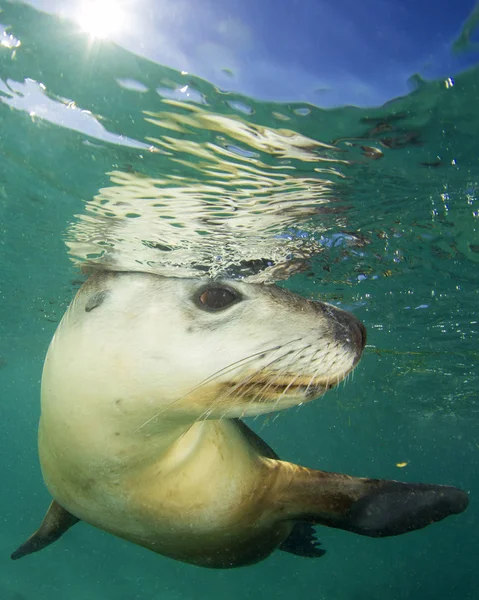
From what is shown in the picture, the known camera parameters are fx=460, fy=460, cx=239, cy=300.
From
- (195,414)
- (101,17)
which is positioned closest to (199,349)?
(195,414)

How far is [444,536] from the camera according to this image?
222ft

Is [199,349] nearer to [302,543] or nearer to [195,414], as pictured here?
[195,414]

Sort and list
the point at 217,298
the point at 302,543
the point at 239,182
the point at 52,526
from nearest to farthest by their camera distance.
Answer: the point at 217,298 < the point at 52,526 < the point at 302,543 < the point at 239,182

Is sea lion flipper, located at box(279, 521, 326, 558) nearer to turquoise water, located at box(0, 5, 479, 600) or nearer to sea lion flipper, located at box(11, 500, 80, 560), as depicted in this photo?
sea lion flipper, located at box(11, 500, 80, 560)

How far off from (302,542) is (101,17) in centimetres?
549

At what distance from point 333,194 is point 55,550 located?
27281 millimetres

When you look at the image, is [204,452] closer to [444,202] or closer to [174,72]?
[174,72]

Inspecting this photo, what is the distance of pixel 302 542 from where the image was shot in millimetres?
5117

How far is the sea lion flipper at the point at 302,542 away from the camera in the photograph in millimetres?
4992

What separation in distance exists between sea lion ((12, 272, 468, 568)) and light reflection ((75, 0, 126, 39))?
2.11 m

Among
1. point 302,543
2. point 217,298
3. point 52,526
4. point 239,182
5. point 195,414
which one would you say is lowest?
point 52,526

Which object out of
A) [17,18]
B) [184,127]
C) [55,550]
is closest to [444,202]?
[184,127]

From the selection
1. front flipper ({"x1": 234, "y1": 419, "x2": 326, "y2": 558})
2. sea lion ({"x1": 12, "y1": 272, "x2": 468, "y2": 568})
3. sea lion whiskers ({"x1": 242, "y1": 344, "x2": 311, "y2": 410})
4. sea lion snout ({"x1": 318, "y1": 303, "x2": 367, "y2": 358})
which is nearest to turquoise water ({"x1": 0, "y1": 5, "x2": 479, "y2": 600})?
sea lion whiskers ({"x1": 242, "y1": 344, "x2": 311, "y2": 410})

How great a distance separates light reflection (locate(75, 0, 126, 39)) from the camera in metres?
3.62
